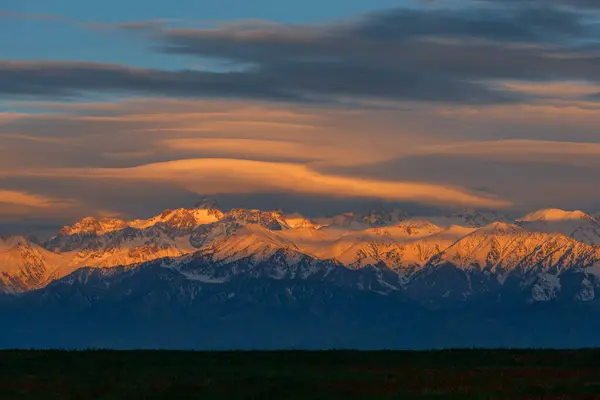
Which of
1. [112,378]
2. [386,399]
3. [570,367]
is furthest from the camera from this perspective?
[570,367]

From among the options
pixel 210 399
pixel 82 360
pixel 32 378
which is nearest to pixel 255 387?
pixel 210 399

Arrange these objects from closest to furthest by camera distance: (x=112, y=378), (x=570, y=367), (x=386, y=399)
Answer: (x=386, y=399)
(x=112, y=378)
(x=570, y=367)

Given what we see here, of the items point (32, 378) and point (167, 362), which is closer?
point (32, 378)

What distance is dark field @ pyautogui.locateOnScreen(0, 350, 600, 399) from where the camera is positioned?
6838 cm

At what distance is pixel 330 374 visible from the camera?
78.5 m

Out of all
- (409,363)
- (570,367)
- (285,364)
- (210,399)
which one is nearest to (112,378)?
(210,399)

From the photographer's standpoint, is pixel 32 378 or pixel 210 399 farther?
pixel 32 378

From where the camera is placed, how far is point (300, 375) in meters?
77.7

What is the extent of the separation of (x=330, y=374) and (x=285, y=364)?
8.30 m

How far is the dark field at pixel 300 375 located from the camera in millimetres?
68375

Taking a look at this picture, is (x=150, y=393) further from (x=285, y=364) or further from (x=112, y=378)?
(x=285, y=364)

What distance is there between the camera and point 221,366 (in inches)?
3344

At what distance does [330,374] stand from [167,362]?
1293 cm

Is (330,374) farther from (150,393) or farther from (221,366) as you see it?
(150,393)
